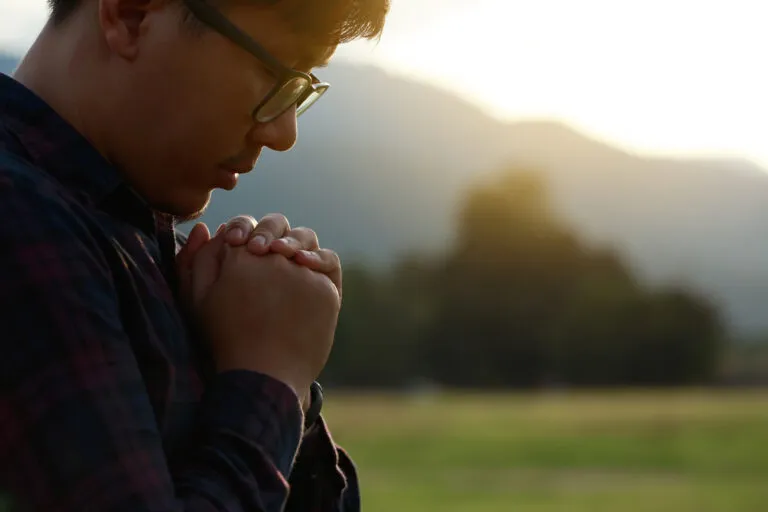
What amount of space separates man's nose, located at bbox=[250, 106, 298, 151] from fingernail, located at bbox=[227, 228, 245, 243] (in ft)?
0.46

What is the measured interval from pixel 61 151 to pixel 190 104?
0.20m

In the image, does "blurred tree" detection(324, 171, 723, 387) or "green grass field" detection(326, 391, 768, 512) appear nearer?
"green grass field" detection(326, 391, 768, 512)

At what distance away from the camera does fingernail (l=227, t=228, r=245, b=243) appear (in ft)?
5.61

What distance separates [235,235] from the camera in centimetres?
172

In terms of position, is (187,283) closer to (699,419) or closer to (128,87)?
(128,87)

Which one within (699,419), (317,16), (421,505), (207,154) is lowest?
(421,505)

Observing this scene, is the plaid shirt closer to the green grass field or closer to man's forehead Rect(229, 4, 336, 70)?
man's forehead Rect(229, 4, 336, 70)

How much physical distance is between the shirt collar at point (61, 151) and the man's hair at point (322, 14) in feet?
0.52

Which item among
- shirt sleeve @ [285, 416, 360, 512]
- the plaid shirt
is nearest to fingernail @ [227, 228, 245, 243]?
the plaid shirt

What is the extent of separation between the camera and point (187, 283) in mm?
1698

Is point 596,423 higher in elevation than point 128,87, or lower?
lower

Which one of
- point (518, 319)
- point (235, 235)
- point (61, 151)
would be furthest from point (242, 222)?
point (518, 319)

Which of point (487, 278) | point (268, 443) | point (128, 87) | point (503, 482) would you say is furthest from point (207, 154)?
point (487, 278)

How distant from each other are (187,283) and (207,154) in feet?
0.66
